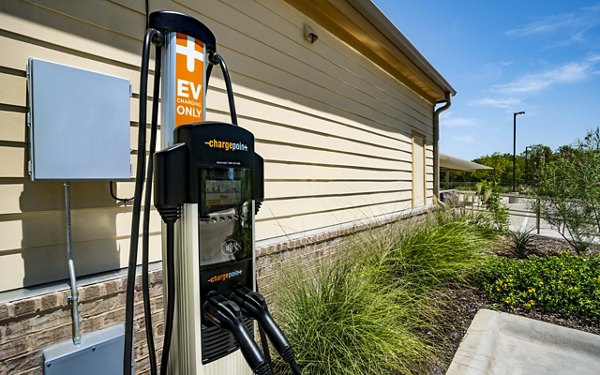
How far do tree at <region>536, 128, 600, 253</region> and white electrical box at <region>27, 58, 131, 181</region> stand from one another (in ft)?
22.0

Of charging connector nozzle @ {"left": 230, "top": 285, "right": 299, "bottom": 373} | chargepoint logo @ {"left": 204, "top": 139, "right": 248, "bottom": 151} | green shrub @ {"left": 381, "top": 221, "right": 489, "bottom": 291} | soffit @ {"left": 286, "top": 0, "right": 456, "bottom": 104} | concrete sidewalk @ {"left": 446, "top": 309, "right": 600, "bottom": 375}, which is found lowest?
concrete sidewalk @ {"left": 446, "top": 309, "right": 600, "bottom": 375}

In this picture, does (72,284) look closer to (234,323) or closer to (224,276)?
(224,276)

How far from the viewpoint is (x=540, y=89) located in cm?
1889

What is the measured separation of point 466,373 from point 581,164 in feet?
16.6

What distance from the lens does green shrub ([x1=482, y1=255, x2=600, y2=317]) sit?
3.06m

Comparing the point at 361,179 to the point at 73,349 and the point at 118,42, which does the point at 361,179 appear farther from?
the point at 73,349

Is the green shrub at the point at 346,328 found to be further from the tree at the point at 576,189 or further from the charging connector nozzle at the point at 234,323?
the tree at the point at 576,189

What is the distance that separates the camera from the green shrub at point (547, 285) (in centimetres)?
306

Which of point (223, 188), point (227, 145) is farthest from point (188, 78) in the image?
point (223, 188)

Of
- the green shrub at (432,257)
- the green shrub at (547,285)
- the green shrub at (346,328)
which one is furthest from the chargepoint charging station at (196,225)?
the green shrub at (547,285)

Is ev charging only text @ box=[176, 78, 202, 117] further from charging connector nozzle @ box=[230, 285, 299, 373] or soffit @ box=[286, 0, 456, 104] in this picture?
soffit @ box=[286, 0, 456, 104]

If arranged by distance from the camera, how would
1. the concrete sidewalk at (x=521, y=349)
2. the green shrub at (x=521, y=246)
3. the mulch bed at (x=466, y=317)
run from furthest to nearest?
the green shrub at (x=521, y=246)
the mulch bed at (x=466, y=317)
the concrete sidewalk at (x=521, y=349)

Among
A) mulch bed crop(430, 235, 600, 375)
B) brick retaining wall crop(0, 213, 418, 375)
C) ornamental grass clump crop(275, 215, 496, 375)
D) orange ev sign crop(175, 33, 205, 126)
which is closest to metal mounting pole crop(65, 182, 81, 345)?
brick retaining wall crop(0, 213, 418, 375)

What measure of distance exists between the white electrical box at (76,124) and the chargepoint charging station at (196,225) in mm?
531
